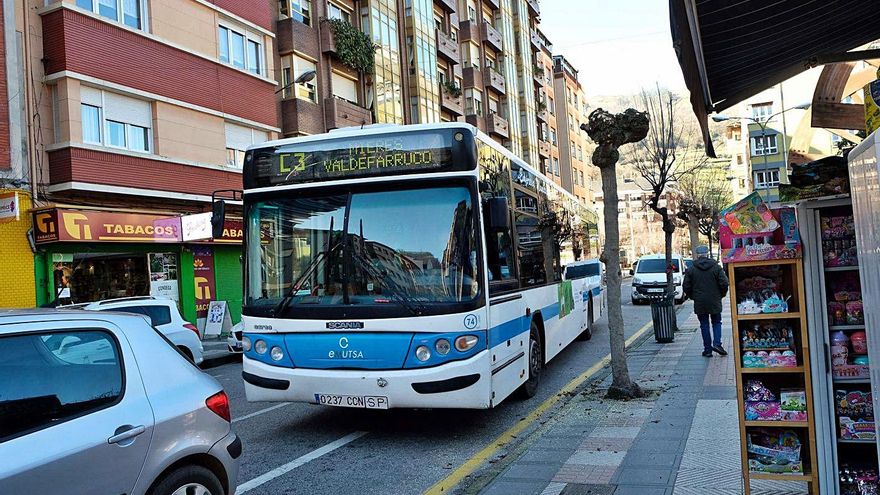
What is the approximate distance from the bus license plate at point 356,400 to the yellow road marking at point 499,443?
964 mm

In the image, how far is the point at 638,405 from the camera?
24.9 feet

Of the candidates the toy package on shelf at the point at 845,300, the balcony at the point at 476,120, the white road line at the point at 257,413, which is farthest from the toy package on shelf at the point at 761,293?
the balcony at the point at 476,120

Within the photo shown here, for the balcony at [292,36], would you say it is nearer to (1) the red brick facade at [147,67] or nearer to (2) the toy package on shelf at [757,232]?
(1) the red brick facade at [147,67]

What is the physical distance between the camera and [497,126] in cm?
4625

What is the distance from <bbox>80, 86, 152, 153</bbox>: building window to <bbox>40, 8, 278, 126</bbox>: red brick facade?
46 cm

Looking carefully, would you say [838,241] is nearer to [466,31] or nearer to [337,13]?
[337,13]

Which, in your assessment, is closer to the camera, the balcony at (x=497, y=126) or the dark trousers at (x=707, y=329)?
the dark trousers at (x=707, y=329)

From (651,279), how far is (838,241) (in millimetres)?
21126

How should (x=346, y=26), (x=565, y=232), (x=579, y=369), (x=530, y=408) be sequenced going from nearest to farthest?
(x=530, y=408), (x=579, y=369), (x=565, y=232), (x=346, y=26)

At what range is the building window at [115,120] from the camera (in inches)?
635

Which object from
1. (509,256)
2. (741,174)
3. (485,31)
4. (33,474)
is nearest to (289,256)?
(509,256)

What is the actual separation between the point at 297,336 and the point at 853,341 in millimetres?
4659

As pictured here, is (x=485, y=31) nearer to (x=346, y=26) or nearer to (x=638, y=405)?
(x=346, y=26)

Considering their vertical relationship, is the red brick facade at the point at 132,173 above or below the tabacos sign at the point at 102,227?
above
